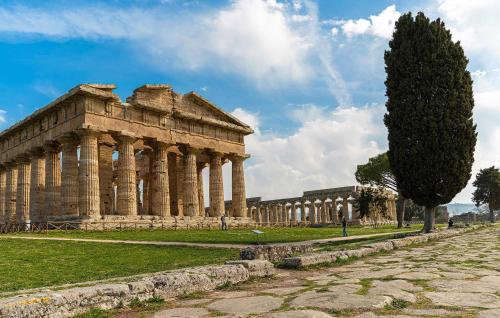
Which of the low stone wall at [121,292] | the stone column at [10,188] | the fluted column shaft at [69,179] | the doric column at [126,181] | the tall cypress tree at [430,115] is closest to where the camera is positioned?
the low stone wall at [121,292]

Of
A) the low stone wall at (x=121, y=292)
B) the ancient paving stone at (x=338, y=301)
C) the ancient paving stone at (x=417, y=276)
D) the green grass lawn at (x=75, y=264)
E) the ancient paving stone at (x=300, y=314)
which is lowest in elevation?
the green grass lawn at (x=75, y=264)

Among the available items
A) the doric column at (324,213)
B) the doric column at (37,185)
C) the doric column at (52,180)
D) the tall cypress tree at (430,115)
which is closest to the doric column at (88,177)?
the doric column at (52,180)

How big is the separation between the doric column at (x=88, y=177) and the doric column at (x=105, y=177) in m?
5.71

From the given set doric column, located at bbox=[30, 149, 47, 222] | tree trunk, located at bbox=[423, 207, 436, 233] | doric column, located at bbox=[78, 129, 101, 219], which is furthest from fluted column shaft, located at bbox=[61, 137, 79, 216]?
tree trunk, located at bbox=[423, 207, 436, 233]

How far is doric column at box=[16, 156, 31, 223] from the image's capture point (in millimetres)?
42531

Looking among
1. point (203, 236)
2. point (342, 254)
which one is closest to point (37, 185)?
point (203, 236)

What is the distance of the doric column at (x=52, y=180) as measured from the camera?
38.0 metres

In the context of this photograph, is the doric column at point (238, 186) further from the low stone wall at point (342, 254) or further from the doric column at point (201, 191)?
the low stone wall at point (342, 254)

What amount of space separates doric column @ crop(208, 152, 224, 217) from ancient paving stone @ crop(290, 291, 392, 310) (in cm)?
4019

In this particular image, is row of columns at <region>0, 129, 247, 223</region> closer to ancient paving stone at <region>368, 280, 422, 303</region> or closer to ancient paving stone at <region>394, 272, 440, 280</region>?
ancient paving stone at <region>394, 272, 440, 280</region>

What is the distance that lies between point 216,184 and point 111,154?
11.5 m

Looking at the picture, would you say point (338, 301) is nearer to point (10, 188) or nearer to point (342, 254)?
point (342, 254)

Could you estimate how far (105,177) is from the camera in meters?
40.6

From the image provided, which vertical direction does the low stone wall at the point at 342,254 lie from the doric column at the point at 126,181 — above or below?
below
